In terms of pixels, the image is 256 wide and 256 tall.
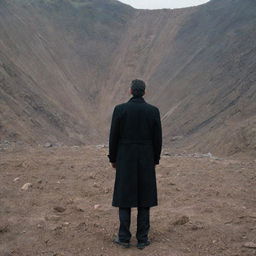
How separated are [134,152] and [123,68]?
3213 centimetres

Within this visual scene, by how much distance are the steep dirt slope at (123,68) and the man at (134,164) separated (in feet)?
37.3

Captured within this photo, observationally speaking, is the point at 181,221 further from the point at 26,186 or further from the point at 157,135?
the point at 26,186

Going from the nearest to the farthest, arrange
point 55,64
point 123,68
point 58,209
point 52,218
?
1. point 52,218
2. point 58,209
3. point 55,64
4. point 123,68

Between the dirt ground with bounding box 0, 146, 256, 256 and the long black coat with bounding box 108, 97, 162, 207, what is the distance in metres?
0.60

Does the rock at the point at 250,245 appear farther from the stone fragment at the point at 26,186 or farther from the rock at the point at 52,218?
the stone fragment at the point at 26,186

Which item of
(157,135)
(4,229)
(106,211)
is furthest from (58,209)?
(157,135)

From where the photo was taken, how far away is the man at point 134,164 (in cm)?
513

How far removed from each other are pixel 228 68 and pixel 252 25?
16.1ft

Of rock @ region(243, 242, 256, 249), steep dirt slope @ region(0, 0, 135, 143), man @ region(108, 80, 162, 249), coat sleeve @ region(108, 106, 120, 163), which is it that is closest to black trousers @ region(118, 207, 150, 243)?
man @ region(108, 80, 162, 249)

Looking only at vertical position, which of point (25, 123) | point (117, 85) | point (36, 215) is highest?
point (117, 85)

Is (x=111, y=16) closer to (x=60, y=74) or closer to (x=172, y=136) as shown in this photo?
(x=60, y=74)

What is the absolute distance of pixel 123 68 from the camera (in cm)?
3684

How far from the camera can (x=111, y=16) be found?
4431 cm

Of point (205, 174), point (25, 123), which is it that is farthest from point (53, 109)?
point (205, 174)
